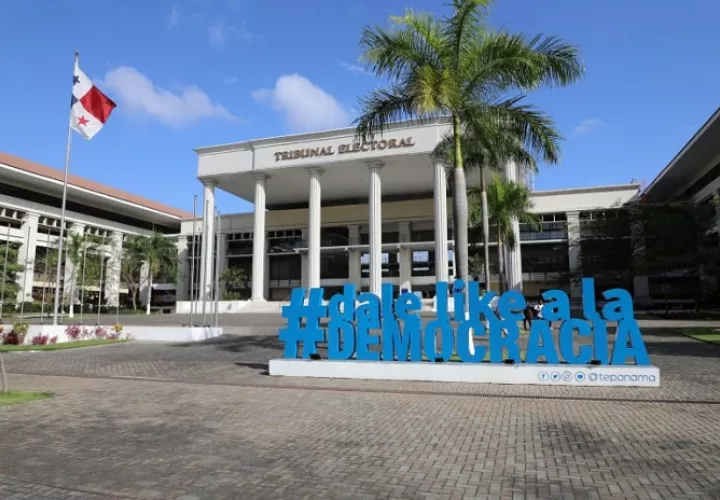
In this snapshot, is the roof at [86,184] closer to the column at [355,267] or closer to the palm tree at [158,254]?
the palm tree at [158,254]

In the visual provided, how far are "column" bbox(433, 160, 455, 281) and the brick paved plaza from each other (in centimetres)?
3022

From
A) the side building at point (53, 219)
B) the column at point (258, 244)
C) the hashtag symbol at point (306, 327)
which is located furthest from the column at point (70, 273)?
the hashtag symbol at point (306, 327)

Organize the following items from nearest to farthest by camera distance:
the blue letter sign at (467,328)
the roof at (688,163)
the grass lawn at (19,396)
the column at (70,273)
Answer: the grass lawn at (19,396)
the blue letter sign at (467,328)
the roof at (688,163)
the column at (70,273)

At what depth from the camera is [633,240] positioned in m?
40.7

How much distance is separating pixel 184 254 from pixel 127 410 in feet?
202

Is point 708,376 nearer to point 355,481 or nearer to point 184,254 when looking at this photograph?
point 355,481

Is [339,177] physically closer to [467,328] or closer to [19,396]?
[467,328]

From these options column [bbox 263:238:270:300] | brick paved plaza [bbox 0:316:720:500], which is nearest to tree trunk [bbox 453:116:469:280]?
brick paved plaza [bbox 0:316:720:500]

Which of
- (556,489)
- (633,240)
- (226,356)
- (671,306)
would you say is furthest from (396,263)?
(556,489)

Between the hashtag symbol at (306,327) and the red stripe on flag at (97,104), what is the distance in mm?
12271

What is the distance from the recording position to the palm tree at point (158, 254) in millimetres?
60156

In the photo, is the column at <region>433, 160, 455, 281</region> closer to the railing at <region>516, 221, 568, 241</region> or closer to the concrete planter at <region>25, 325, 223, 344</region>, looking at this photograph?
the railing at <region>516, 221, 568, 241</region>

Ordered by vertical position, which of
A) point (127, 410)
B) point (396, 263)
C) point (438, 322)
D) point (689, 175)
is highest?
point (689, 175)

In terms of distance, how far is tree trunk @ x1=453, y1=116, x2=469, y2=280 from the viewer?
15.3m
